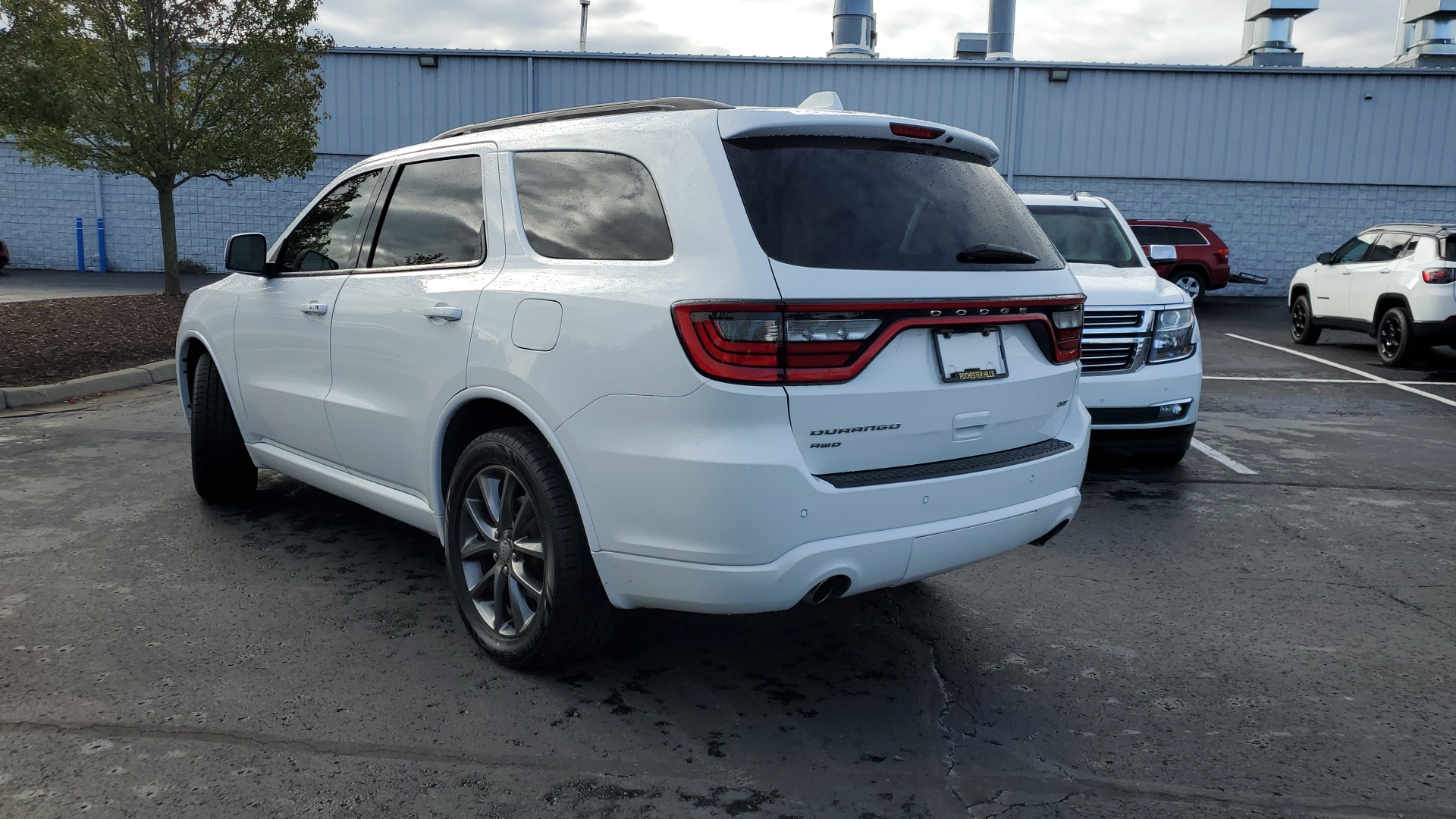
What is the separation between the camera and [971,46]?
30359mm

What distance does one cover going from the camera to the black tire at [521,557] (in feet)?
10.6

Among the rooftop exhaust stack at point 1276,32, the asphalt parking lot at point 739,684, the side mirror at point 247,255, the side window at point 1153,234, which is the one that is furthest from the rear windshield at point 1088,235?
the rooftop exhaust stack at point 1276,32

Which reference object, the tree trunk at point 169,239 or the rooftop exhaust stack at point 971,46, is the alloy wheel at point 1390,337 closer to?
the tree trunk at point 169,239

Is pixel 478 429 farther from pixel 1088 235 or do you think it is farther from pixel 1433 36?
pixel 1433 36

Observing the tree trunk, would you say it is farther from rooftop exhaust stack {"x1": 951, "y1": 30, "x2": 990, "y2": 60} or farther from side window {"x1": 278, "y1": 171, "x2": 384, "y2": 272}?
rooftop exhaust stack {"x1": 951, "y1": 30, "x2": 990, "y2": 60}

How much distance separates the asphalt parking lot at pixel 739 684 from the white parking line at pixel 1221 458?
1.30 m

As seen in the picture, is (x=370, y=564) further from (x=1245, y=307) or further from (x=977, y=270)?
(x=1245, y=307)

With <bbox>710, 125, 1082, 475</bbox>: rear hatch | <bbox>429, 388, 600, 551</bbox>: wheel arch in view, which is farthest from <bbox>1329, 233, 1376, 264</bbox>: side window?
<bbox>429, 388, 600, 551</bbox>: wheel arch

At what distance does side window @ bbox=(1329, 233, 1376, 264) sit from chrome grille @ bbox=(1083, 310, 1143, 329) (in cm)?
943

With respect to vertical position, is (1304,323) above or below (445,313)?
below

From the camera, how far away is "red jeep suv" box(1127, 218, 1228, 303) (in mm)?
21266

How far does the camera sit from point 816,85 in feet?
79.3

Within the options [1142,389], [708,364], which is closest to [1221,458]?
[1142,389]

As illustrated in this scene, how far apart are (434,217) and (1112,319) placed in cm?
413
